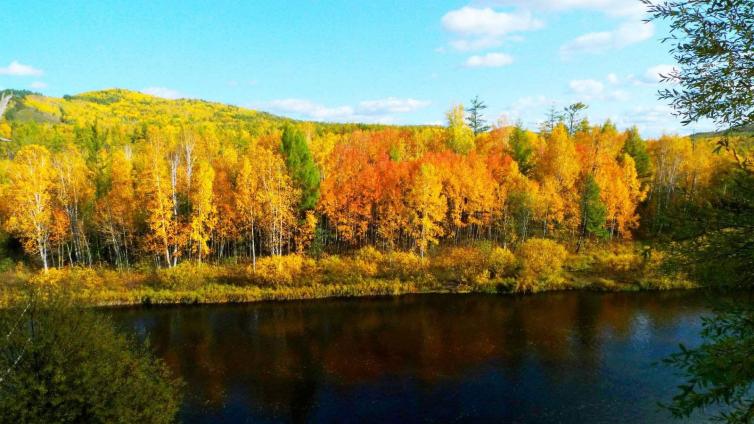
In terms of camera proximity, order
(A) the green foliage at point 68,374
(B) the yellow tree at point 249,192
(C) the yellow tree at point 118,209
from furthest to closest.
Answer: (C) the yellow tree at point 118,209, (B) the yellow tree at point 249,192, (A) the green foliage at point 68,374

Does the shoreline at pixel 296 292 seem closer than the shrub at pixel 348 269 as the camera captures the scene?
Yes

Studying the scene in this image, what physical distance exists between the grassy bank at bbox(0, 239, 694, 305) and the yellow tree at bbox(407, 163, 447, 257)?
216 centimetres

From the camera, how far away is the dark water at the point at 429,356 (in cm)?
2002

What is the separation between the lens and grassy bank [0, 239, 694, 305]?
36.9 metres

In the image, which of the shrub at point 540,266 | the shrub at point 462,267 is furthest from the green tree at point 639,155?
the shrub at point 462,267

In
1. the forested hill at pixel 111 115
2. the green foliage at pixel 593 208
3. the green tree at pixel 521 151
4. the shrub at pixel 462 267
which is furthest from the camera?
the forested hill at pixel 111 115

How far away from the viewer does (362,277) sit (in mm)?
39469

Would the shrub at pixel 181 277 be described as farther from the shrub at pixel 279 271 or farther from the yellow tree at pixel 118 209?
the yellow tree at pixel 118 209

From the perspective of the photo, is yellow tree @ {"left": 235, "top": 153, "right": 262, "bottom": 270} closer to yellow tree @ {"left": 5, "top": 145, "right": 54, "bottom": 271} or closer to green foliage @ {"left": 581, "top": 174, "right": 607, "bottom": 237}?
yellow tree @ {"left": 5, "top": 145, "right": 54, "bottom": 271}

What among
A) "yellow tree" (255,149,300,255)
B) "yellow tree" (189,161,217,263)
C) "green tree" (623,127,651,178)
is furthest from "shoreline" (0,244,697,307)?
"green tree" (623,127,651,178)

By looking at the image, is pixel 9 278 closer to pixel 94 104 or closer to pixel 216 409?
pixel 216 409

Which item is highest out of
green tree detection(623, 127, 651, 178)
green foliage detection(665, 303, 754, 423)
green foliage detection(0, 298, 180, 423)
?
green tree detection(623, 127, 651, 178)

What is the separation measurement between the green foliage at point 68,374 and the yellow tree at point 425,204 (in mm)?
27993

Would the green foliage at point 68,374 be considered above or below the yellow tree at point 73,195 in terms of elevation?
below
